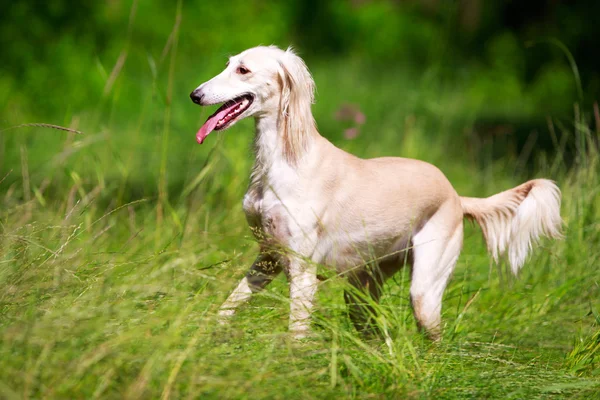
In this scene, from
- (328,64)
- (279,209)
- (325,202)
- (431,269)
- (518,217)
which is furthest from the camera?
(328,64)

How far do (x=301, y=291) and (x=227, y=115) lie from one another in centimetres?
92

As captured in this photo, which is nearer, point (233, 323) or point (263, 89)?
point (233, 323)

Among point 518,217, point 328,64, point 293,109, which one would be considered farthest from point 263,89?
point 328,64

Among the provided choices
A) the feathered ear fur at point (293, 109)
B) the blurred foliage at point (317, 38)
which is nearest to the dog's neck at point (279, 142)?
the feathered ear fur at point (293, 109)

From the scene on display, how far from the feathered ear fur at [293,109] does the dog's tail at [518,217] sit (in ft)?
3.53

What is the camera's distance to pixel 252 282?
13.0 ft

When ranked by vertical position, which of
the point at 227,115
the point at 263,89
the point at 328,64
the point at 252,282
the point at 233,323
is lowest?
the point at 252,282

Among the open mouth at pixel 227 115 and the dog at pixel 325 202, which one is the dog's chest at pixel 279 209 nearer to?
the dog at pixel 325 202

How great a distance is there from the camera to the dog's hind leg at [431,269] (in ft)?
13.4

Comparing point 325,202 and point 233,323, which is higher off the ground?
point 325,202

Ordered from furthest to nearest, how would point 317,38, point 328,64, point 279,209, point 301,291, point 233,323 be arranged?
1. point 317,38
2. point 328,64
3. point 279,209
4. point 301,291
5. point 233,323

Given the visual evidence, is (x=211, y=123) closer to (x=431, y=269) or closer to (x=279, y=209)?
(x=279, y=209)

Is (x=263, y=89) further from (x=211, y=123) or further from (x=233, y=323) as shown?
(x=233, y=323)

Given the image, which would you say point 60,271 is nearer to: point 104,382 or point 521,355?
point 104,382
